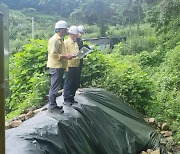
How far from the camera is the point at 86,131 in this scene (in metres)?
4.10

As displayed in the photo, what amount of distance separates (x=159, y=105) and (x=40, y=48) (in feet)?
10.1

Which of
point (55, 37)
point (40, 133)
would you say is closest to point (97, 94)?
point (55, 37)

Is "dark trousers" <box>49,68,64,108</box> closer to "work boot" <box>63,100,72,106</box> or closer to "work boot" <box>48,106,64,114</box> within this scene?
"work boot" <box>48,106,64,114</box>

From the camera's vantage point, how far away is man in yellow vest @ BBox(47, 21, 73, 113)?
4285 mm

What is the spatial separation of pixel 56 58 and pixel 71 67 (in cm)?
64

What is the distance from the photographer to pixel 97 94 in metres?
5.88

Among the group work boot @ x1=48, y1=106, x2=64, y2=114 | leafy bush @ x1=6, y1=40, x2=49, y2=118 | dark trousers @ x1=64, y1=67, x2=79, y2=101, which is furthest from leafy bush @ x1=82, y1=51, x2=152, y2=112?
work boot @ x1=48, y1=106, x2=64, y2=114

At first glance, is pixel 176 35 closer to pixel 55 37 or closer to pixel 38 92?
pixel 38 92

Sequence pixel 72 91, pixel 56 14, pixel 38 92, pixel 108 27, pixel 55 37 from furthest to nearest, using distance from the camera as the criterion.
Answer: pixel 56 14
pixel 108 27
pixel 38 92
pixel 72 91
pixel 55 37

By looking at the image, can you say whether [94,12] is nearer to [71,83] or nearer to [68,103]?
[71,83]

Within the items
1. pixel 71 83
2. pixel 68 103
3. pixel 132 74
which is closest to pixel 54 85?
pixel 68 103

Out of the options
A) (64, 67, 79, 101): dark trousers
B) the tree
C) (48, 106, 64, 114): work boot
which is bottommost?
(48, 106, 64, 114): work boot

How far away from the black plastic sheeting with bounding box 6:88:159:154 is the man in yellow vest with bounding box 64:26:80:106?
0.62ft

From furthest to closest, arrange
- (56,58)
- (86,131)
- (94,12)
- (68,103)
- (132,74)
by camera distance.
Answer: (94,12), (132,74), (68,103), (56,58), (86,131)
